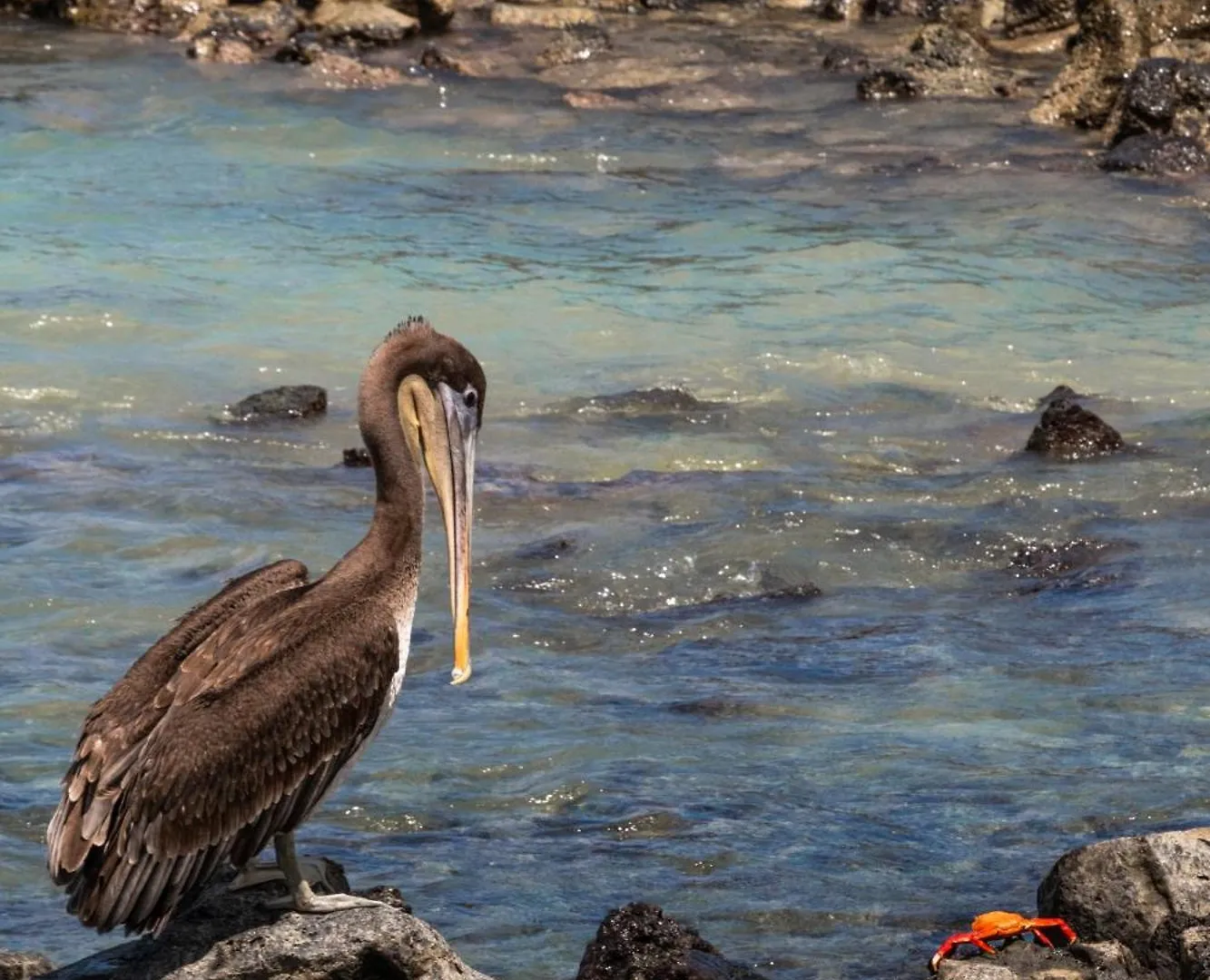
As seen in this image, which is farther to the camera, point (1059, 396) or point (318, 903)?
point (1059, 396)

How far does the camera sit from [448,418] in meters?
6.13

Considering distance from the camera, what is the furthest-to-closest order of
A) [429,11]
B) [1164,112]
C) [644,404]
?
[429,11], [1164,112], [644,404]

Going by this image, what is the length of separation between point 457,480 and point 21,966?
1694mm

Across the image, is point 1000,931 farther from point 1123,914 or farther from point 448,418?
point 448,418

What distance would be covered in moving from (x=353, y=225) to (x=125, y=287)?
262 cm

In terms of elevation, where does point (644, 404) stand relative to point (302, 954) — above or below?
below

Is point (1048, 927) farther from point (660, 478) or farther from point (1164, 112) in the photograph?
point (1164, 112)

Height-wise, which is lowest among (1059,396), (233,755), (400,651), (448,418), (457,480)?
(1059,396)

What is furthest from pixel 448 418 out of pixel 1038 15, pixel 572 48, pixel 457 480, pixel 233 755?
pixel 1038 15

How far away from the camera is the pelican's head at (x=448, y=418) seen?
6.09 metres

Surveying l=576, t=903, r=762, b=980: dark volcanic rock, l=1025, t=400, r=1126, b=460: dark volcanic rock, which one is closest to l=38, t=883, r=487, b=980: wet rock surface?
l=576, t=903, r=762, b=980: dark volcanic rock

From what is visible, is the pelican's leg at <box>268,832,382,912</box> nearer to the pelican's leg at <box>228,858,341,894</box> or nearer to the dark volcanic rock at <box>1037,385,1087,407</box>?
the pelican's leg at <box>228,858,341,894</box>

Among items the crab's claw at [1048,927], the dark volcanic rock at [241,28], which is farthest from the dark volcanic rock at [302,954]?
the dark volcanic rock at [241,28]

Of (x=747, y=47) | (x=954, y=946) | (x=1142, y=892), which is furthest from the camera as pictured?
(x=747, y=47)
